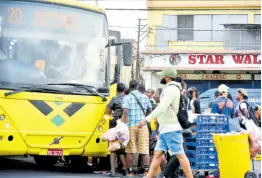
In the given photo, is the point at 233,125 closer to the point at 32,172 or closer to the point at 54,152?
the point at 54,152

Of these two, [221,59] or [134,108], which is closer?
[134,108]

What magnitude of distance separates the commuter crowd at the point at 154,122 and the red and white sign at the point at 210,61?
20.9 m

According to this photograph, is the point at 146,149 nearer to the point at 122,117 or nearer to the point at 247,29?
the point at 122,117

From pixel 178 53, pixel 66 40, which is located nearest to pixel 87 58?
pixel 66 40

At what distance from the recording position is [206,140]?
391 inches

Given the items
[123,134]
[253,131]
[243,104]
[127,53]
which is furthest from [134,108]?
[253,131]

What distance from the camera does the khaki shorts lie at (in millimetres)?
10602

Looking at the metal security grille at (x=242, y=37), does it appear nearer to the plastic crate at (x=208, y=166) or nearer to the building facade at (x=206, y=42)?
the building facade at (x=206, y=42)

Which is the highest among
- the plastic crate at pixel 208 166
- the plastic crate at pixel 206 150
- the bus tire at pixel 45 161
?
the plastic crate at pixel 206 150

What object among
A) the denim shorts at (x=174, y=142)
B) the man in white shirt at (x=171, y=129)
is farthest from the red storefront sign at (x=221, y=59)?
the denim shorts at (x=174, y=142)

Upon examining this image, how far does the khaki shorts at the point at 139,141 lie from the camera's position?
10.6 metres

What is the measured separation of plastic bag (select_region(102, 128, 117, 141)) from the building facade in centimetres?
2281

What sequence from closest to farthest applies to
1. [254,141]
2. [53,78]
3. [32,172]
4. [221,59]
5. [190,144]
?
[254,141]
[190,144]
[53,78]
[32,172]
[221,59]

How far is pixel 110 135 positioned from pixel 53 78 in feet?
5.08
